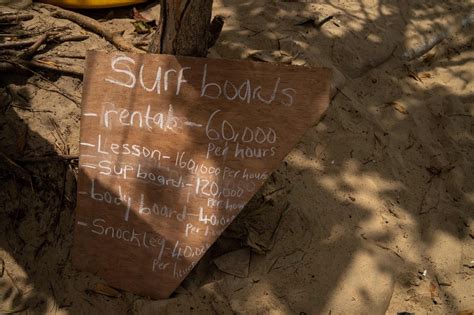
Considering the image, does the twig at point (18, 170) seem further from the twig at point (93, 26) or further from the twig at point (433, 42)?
the twig at point (433, 42)

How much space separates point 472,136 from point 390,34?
1.27 metres

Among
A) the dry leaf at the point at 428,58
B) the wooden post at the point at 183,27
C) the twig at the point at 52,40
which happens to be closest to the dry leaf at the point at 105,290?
the wooden post at the point at 183,27

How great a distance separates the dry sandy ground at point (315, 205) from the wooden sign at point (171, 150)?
0.77 ft

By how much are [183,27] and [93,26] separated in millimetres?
1491

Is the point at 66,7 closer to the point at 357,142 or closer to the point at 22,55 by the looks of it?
the point at 22,55

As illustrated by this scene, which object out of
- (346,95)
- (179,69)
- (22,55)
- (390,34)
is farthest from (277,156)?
(390,34)

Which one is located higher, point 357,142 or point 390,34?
point 390,34

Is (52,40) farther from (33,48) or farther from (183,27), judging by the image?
(183,27)

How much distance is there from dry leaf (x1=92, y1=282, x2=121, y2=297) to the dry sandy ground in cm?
2

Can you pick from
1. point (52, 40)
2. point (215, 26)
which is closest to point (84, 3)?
point (52, 40)

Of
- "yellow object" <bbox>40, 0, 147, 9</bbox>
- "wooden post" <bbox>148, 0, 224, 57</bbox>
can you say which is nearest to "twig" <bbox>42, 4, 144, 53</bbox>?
"yellow object" <bbox>40, 0, 147, 9</bbox>

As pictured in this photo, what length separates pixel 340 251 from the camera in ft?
8.89

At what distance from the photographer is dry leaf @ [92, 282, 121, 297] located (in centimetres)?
270

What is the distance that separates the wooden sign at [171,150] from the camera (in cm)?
229
